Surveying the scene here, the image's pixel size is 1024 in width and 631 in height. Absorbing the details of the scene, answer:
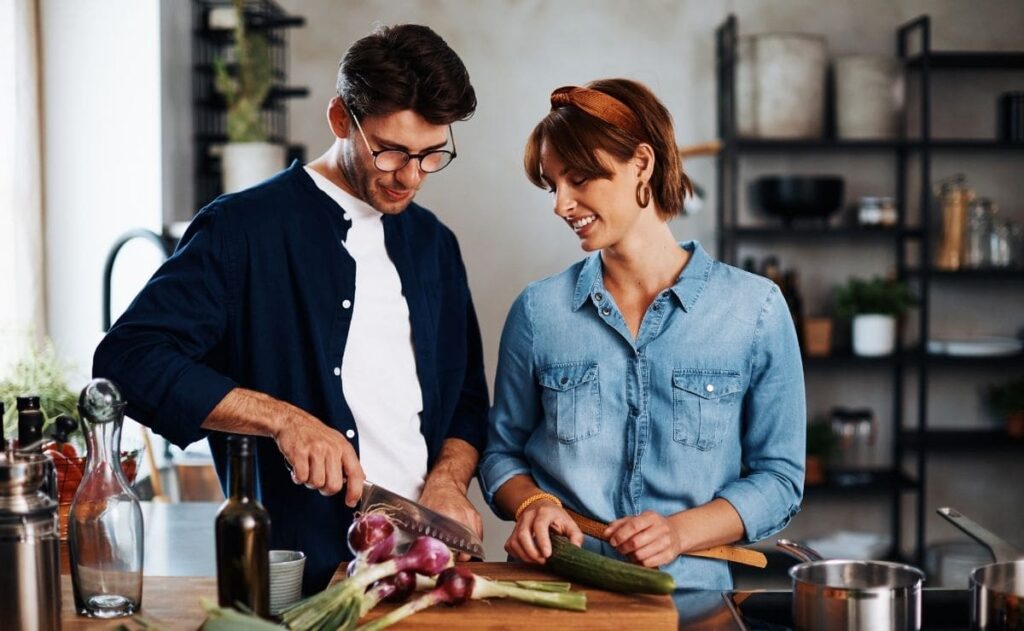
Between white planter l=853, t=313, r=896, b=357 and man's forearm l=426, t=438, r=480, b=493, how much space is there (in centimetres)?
295

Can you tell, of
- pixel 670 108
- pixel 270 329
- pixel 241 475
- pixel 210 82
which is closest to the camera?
pixel 241 475

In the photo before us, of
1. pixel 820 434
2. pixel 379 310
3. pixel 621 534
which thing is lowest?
pixel 820 434

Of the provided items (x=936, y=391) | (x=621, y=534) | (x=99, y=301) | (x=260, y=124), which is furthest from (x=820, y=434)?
(x=621, y=534)

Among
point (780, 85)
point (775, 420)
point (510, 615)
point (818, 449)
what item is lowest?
point (818, 449)

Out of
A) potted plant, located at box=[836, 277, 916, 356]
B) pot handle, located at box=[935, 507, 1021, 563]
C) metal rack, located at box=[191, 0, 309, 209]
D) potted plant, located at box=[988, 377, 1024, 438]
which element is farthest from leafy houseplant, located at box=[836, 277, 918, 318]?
pot handle, located at box=[935, 507, 1021, 563]

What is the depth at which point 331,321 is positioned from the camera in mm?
1931

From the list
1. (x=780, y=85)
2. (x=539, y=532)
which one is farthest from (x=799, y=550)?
(x=780, y=85)

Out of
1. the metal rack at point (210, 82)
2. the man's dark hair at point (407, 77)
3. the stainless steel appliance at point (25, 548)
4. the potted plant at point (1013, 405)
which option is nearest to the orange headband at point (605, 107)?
the man's dark hair at point (407, 77)

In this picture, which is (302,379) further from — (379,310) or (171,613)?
(171,613)

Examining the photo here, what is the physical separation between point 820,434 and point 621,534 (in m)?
3.21

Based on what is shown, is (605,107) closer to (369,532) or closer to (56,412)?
(369,532)

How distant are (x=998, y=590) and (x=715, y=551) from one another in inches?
19.9

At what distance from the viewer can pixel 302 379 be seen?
1903mm

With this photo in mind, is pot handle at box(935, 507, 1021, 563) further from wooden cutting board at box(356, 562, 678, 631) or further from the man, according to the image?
the man
